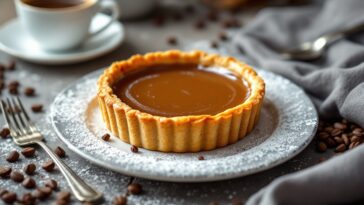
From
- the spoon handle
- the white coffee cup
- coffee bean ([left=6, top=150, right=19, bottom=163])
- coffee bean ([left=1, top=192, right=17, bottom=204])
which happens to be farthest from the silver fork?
the spoon handle

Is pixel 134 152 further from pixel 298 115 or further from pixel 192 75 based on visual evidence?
pixel 298 115

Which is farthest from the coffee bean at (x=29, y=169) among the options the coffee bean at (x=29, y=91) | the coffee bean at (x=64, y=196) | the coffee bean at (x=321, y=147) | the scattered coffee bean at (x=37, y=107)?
the coffee bean at (x=321, y=147)

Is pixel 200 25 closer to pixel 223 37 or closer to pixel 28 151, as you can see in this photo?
pixel 223 37

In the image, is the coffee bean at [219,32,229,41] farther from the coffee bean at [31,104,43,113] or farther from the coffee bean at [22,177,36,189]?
the coffee bean at [22,177,36,189]

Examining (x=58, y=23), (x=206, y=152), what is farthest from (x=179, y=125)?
(x=58, y=23)

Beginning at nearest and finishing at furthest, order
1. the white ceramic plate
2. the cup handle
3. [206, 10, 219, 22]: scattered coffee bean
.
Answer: the white ceramic plate < the cup handle < [206, 10, 219, 22]: scattered coffee bean
